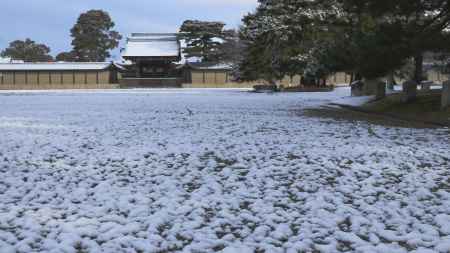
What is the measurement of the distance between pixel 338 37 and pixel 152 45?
113 feet

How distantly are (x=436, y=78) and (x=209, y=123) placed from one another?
184ft

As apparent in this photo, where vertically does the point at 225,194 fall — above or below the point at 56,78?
below

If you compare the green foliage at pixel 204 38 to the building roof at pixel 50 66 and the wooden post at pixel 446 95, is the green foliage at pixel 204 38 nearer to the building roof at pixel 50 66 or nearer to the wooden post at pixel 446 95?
the building roof at pixel 50 66

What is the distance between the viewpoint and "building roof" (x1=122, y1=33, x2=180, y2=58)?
5509 cm

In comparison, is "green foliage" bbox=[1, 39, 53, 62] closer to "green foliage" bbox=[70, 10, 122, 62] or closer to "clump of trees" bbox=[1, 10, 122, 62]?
"clump of trees" bbox=[1, 10, 122, 62]

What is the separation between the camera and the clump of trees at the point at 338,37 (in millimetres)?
13305

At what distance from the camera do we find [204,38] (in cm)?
6028

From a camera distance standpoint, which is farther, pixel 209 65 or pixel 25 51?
pixel 25 51

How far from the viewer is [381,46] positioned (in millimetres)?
13516

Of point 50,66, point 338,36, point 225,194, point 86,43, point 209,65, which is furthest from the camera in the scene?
point 86,43

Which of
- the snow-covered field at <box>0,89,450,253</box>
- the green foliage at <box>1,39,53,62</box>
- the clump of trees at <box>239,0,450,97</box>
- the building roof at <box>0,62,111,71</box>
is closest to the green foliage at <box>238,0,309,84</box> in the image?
the clump of trees at <box>239,0,450,97</box>

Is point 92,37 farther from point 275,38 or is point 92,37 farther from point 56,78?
point 275,38

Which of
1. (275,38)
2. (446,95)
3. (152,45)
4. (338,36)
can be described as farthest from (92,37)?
(446,95)

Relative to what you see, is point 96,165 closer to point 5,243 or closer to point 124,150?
point 124,150
